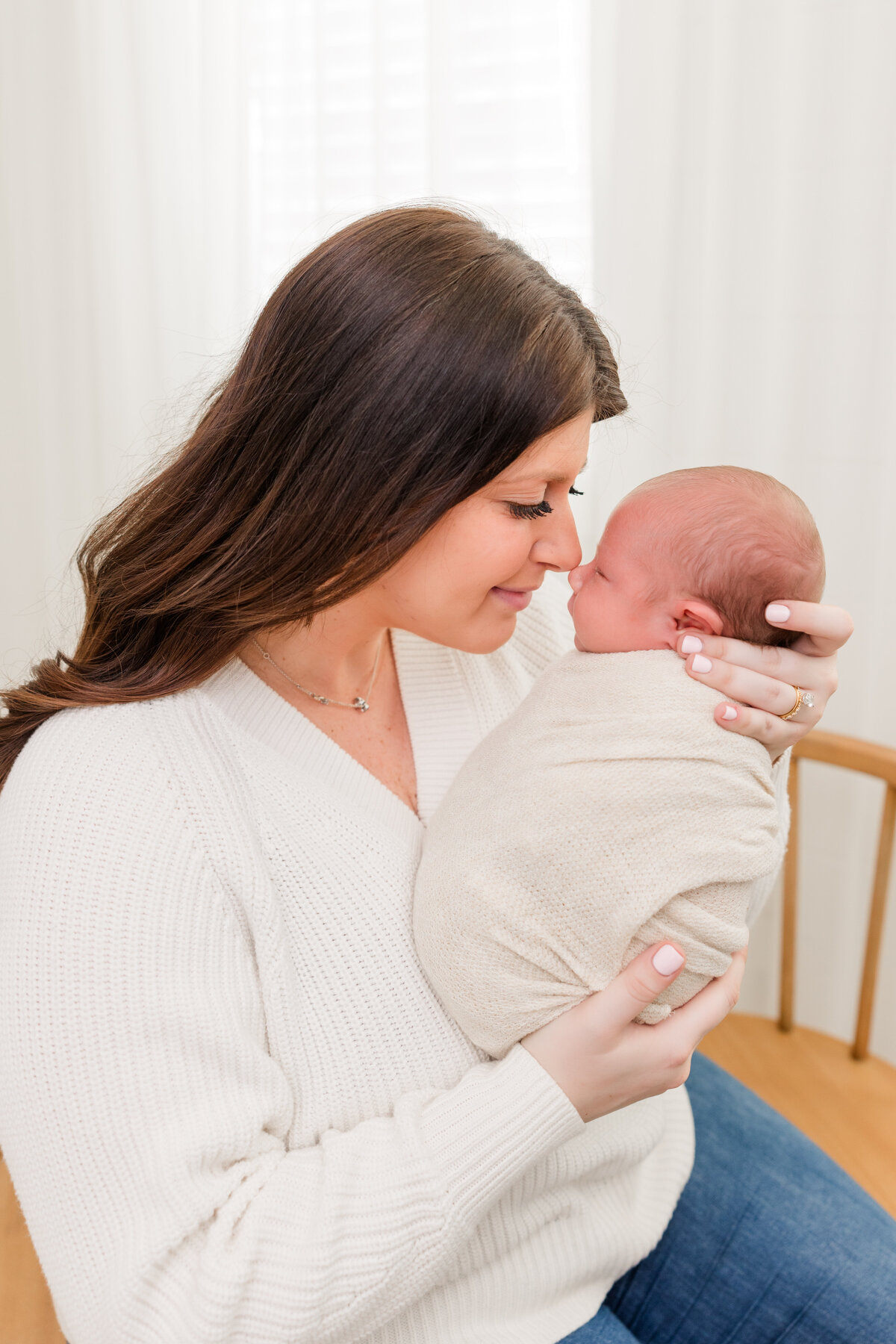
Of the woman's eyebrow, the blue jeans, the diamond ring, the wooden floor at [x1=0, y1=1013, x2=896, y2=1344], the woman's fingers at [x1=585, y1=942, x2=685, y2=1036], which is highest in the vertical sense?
the woman's eyebrow

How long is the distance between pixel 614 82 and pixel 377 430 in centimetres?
107

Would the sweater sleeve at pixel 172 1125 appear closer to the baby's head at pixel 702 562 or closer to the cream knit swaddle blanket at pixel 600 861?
the cream knit swaddle blanket at pixel 600 861

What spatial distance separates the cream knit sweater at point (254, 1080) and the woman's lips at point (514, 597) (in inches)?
8.9

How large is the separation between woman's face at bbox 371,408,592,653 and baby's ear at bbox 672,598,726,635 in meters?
0.12

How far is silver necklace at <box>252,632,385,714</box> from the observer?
42.1 inches

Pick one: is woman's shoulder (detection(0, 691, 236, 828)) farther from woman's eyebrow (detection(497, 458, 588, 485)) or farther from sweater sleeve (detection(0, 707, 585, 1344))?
woman's eyebrow (detection(497, 458, 588, 485))

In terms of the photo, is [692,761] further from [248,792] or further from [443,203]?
[443,203]

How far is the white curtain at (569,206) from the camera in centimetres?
156

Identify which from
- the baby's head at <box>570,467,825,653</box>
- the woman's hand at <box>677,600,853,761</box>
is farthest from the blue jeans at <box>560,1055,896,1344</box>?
the baby's head at <box>570,467,825,653</box>

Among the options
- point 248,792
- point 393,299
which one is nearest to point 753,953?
point 248,792

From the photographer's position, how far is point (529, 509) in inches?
37.5

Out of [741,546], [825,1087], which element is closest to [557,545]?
[741,546]

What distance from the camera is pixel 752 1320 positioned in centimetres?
103

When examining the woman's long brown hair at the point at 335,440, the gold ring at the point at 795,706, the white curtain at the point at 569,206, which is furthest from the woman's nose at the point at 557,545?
the white curtain at the point at 569,206
